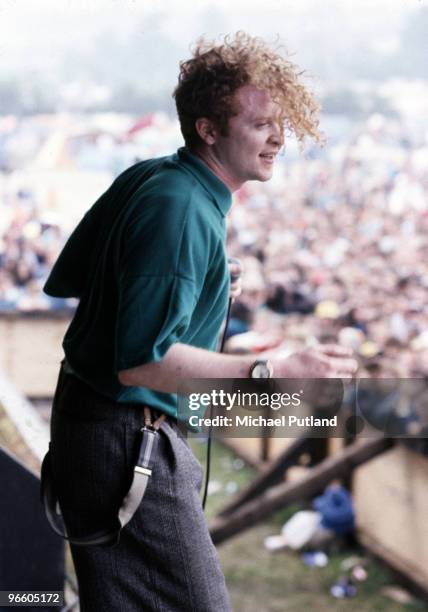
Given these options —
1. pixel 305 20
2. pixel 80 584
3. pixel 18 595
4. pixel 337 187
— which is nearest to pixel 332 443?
pixel 18 595

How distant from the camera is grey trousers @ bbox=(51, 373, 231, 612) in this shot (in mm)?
1326

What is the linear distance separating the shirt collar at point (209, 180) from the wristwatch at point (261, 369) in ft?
0.78

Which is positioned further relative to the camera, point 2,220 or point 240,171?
point 2,220

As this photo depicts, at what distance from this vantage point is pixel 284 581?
158 inches

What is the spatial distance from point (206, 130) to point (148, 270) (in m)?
0.26

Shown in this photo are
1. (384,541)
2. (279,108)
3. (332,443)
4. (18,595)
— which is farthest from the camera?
(332,443)

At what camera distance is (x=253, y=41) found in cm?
136

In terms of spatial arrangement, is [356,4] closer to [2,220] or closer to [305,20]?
[305,20]

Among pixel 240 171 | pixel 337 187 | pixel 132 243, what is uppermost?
pixel 337 187

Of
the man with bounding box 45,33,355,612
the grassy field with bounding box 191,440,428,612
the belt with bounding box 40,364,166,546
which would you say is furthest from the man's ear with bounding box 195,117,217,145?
the grassy field with bounding box 191,440,428,612

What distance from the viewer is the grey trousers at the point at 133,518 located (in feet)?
4.35

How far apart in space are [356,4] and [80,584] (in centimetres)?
1165

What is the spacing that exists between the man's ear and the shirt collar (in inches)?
1.2

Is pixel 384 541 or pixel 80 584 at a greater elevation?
pixel 80 584
